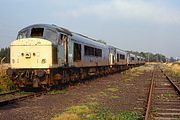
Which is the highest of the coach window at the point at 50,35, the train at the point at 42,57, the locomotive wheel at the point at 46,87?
the coach window at the point at 50,35

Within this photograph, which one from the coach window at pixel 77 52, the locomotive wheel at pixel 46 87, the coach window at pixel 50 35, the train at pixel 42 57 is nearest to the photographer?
the train at pixel 42 57

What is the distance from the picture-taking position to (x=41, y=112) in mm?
11305

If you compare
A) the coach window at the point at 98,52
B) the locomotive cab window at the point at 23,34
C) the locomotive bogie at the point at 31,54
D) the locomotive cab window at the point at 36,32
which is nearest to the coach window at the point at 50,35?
the locomotive cab window at the point at 36,32

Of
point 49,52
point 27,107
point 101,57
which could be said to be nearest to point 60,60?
point 49,52

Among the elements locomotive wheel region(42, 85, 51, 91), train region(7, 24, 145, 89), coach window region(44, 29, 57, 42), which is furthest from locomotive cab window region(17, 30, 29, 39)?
locomotive wheel region(42, 85, 51, 91)

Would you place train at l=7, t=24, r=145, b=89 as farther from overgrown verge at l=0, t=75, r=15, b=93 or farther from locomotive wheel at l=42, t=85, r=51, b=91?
overgrown verge at l=0, t=75, r=15, b=93

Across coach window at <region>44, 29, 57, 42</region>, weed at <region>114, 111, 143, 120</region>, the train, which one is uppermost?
coach window at <region>44, 29, 57, 42</region>

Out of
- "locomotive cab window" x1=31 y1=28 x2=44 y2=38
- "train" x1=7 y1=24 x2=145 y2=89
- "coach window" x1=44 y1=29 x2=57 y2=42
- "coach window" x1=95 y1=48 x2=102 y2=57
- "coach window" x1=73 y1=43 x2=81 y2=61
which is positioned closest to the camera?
"train" x1=7 y1=24 x2=145 y2=89

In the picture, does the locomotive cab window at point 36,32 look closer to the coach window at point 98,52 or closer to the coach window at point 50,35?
the coach window at point 50,35

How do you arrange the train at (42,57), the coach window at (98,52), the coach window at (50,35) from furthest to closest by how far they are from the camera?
the coach window at (98,52) → the coach window at (50,35) → the train at (42,57)

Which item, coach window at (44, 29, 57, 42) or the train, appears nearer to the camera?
the train

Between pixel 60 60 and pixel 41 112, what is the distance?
299 inches

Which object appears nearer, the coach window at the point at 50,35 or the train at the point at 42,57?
the train at the point at 42,57

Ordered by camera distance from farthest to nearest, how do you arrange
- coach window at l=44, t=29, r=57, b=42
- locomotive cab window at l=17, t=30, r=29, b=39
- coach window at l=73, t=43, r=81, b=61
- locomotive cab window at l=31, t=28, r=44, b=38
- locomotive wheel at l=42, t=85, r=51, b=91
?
coach window at l=73, t=43, r=81, b=61
locomotive cab window at l=17, t=30, r=29, b=39
locomotive cab window at l=31, t=28, r=44, b=38
coach window at l=44, t=29, r=57, b=42
locomotive wheel at l=42, t=85, r=51, b=91
